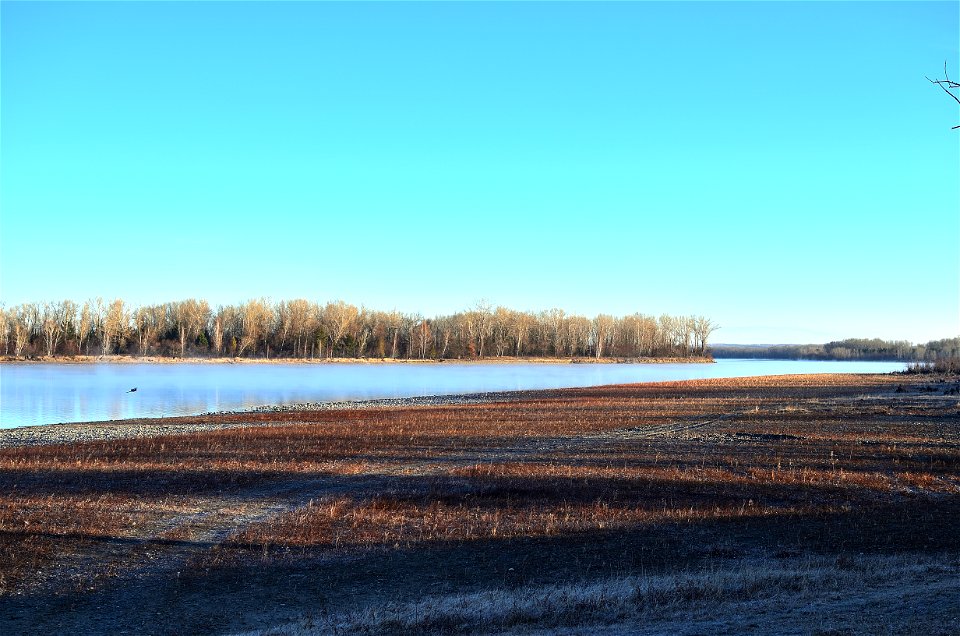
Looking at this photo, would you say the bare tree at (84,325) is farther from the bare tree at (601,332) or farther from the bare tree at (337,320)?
the bare tree at (601,332)

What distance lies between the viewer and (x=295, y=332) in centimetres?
11669

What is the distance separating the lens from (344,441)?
73.2 feet

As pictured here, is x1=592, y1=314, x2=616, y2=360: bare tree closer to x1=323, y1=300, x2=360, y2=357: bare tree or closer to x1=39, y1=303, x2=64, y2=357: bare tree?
x1=323, y1=300, x2=360, y2=357: bare tree

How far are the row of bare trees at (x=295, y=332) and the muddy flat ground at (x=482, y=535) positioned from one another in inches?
3700

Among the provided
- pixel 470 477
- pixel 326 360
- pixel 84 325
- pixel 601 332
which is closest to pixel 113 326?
pixel 84 325

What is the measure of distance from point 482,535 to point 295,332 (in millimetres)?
109306

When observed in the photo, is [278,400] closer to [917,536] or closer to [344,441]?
[344,441]

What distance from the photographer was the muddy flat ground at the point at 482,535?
7.56 m

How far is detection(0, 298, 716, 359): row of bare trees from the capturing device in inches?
4259

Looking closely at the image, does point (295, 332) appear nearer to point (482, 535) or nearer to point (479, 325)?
point (479, 325)

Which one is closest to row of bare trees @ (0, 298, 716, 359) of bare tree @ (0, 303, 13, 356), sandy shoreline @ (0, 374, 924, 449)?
bare tree @ (0, 303, 13, 356)

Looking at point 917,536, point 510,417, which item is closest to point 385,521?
point 917,536

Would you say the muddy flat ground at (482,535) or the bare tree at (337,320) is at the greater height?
the bare tree at (337,320)

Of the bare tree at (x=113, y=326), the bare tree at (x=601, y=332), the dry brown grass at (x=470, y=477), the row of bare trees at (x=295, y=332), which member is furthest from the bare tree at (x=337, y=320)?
the dry brown grass at (x=470, y=477)
